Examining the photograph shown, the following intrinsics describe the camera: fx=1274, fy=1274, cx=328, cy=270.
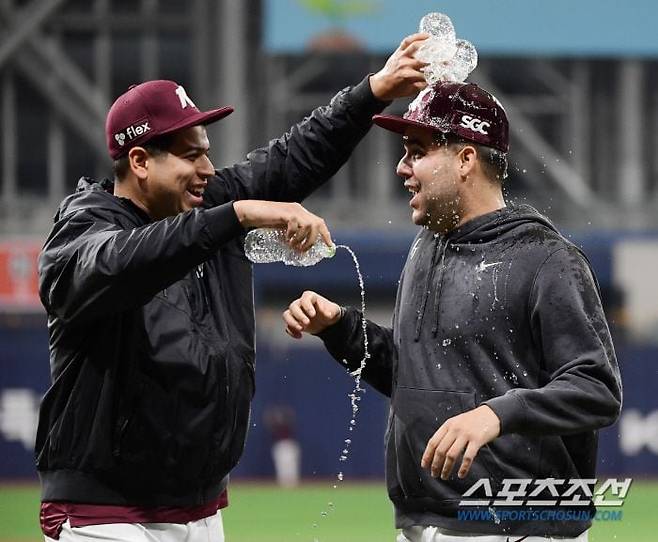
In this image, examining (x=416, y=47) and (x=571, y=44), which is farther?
(x=571, y=44)

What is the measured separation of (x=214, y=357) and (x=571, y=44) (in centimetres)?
1908

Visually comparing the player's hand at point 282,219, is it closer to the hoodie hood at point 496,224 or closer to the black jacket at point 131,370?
the black jacket at point 131,370

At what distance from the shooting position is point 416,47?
451cm

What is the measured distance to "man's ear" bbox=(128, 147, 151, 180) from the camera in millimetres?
4109

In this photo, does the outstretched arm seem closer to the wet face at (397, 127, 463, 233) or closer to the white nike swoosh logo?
the wet face at (397, 127, 463, 233)

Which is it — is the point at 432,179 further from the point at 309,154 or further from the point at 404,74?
the point at 309,154

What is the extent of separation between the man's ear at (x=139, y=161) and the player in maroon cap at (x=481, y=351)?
2.19 feet

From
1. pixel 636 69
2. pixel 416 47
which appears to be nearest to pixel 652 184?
pixel 636 69

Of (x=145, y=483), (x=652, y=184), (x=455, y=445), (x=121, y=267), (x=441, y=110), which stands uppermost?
(x=441, y=110)

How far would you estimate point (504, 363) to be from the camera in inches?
148

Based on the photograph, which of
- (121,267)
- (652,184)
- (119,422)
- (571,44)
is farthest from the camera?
(652,184)

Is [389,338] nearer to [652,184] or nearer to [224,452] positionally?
[224,452]

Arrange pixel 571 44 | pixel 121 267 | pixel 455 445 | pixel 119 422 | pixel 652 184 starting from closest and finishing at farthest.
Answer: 1. pixel 455 445
2. pixel 121 267
3. pixel 119 422
4. pixel 571 44
5. pixel 652 184

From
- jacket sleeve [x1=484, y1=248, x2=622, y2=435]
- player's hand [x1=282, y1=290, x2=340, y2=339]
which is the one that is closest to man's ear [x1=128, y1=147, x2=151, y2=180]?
player's hand [x1=282, y1=290, x2=340, y2=339]
